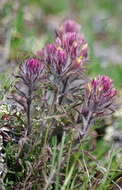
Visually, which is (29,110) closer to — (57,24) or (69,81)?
(69,81)

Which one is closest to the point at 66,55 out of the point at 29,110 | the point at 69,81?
the point at 69,81

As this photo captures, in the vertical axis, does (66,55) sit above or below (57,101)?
above

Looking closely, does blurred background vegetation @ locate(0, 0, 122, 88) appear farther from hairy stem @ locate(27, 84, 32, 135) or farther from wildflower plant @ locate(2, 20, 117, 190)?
hairy stem @ locate(27, 84, 32, 135)

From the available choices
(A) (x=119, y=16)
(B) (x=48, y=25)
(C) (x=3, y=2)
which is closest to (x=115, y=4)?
(A) (x=119, y=16)

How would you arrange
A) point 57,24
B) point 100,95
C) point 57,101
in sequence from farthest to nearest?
point 57,24
point 57,101
point 100,95

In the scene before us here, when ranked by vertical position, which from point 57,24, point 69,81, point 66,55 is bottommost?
point 69,81

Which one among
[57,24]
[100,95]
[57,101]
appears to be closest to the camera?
[100,95]

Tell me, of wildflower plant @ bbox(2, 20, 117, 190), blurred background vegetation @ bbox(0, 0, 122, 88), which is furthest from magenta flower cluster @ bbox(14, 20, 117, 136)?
blurred background vegetation @ bbox(0, 0, 122, 88)

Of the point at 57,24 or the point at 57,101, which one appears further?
the point at 57,24


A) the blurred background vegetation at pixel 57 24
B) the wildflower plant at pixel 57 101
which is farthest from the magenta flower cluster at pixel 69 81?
the blurred background vegetation at pixel 57 24

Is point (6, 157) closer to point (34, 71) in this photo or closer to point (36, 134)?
point (36, 134)

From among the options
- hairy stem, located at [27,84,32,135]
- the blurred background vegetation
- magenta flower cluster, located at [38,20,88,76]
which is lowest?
hairy stem, located at [27,84,32,135]
